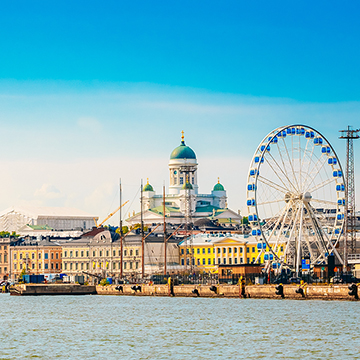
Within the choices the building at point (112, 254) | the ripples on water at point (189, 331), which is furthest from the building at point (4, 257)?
the ripples on water at point (189, 331)

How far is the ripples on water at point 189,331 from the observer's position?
5106 centimetres

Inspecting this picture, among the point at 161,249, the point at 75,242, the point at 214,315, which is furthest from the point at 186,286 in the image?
the point at 75,242

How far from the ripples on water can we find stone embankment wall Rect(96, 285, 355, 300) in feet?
5.51

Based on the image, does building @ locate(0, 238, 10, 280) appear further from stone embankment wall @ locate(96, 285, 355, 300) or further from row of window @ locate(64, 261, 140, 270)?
stone embankment wall @ locate(96, 285, 355, 300)

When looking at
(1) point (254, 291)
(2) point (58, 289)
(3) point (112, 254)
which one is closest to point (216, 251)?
(3) point (112, 254)

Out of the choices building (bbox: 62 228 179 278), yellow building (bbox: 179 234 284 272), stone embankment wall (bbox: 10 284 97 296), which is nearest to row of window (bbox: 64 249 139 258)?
building (bbox: 62 228 179 278)

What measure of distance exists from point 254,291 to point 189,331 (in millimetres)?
28562

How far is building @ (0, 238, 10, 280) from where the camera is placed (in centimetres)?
19362

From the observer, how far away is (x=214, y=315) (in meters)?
73.4

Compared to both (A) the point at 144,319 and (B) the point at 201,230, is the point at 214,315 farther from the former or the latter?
(B) the point at 201,230

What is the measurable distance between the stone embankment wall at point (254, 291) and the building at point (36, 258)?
72.4 metres

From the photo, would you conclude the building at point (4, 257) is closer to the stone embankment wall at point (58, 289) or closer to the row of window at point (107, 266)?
the row of window at point (107, 266)

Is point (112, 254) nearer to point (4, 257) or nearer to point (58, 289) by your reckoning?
point (4, 257)

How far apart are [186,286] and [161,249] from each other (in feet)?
227
